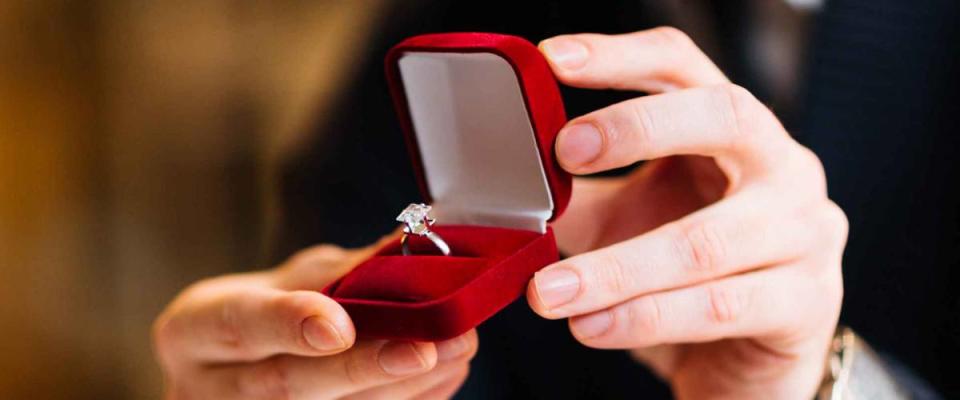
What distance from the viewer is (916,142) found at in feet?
2.38

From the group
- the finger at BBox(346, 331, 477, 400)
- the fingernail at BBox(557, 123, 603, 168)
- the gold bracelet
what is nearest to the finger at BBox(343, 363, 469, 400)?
the finger at BBox(346, 331, 477, 400)

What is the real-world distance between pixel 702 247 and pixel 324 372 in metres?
0.20

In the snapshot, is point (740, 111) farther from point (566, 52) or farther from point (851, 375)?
point (851, 375)

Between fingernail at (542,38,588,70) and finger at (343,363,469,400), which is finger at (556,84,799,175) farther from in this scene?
finger at (343,363,469,400)

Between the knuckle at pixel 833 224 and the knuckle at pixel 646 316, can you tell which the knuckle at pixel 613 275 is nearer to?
the knuckle at pixel 646 316

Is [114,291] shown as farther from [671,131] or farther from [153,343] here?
[671,131]

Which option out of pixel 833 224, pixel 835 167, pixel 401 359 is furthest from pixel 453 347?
pixel 835 167

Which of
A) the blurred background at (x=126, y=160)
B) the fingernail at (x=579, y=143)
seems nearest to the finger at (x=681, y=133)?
the fingernail at (x=579, y=143)

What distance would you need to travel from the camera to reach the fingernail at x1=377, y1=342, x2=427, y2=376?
400 millimetres

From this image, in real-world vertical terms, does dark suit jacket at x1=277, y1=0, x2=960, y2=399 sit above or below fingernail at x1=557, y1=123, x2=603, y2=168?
below

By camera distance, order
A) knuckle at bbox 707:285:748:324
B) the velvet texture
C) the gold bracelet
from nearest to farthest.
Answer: the velvet texture
knuckle at bbox 707:285:748:324
the gold bracelet

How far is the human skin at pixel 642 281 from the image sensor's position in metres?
0.42

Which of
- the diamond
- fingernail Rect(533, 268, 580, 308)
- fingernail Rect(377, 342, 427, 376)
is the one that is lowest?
fingernail Rect(377, 342, 427, 376)

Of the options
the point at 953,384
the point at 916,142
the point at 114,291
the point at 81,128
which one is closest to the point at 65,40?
the point at 81,128
